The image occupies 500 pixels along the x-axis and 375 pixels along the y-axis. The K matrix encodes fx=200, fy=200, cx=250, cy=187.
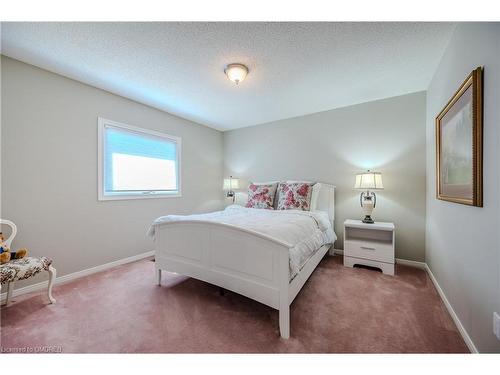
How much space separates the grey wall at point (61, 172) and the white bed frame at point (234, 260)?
37.7 inches

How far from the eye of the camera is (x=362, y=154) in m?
2.94

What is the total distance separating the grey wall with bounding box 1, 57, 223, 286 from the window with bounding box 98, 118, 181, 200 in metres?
0.10

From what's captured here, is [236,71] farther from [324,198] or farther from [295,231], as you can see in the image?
[324,198]

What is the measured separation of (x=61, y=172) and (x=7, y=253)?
0.88m

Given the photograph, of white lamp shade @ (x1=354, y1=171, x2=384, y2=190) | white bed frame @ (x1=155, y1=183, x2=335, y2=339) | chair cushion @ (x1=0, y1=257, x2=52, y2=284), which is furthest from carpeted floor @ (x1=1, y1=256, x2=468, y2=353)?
white lamp shade @ (x1=354, y1=171, x2=384, y2=190)

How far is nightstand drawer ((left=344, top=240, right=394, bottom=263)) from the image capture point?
238 centimetres

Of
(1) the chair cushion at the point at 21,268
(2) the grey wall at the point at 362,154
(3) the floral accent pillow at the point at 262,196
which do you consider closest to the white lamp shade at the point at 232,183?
(2) the grey wall at the point at 362,154

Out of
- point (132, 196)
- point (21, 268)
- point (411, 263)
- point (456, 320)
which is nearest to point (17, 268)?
point (21, 268)

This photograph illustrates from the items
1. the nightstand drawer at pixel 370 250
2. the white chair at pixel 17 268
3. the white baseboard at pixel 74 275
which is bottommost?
the white baseboard at pixel 74 275

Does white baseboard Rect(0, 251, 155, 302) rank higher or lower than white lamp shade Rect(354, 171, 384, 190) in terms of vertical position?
lower

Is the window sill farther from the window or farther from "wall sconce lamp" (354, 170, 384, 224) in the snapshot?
"wall sconce lamp" (354, 170, 384, 224)

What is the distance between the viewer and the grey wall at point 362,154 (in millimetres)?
2607

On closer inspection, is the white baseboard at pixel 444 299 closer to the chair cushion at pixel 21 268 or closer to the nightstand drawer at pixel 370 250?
the nightstand drawer at pixel 370 250
